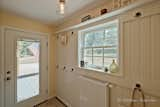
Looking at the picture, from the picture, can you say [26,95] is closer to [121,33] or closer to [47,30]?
[47,30]

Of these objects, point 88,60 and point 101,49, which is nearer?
point 101,49

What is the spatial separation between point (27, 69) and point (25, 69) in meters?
0.05

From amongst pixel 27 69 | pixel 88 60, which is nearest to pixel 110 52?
pixel 88 60

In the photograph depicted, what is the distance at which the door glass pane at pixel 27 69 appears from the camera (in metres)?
2.57

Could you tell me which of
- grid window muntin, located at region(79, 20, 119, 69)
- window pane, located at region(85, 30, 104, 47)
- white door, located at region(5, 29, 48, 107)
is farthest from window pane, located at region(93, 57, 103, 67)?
white door, located at region(5, 29, 48, 107)

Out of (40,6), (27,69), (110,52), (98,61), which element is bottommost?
(27,69)

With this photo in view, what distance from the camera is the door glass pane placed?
2566 millimetres

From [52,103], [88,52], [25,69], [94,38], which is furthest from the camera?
[52,103]

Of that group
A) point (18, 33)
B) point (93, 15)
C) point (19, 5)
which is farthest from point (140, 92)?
point (18, 33)

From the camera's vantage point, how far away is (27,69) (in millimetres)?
2729

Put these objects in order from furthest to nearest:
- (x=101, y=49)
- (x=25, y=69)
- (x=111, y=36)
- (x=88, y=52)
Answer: (x=25, y=69), (x=88, y=52), (x=101, y=49), (x=111, y=36)

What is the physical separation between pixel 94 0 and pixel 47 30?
72.4 inches

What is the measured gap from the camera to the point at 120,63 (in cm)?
158

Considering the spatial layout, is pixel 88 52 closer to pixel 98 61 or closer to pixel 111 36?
pixel 98 61
